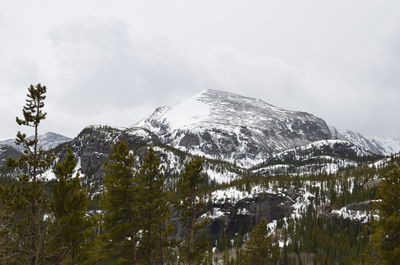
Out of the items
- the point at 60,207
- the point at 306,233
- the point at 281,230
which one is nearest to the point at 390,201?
the point at 60,207

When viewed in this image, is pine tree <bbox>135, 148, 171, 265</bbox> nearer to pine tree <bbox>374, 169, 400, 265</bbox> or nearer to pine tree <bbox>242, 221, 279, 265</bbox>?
pine tree <bbox>374, 169, 400, 265</bbox>

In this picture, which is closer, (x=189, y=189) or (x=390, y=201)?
(x=390, y=201)

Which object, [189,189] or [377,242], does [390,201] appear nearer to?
[377,242]

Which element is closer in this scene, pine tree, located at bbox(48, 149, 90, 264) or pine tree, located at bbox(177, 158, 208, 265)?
pine tree, located at bbox(48, 149, 90, 264)

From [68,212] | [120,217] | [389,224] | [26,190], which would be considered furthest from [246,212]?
[26,190]

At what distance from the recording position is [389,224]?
27.1 metres

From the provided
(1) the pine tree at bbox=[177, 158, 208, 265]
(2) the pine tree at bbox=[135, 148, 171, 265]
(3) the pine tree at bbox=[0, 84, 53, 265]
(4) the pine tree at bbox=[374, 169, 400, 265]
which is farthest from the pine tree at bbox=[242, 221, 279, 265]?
(3) the pine tree at bbox=[0, 84, 53, 265]

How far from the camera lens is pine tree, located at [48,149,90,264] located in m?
26.0

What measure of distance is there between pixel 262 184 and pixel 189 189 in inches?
6702

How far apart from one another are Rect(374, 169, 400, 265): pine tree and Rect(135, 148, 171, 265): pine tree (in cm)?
1725

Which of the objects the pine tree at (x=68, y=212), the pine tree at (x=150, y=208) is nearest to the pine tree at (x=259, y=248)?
the pine tree at (x=150, y=208)

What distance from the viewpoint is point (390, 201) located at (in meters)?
28.2

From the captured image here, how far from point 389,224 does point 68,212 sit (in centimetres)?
2359

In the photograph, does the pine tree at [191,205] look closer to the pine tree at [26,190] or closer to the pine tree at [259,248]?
the pine tree at [26,190]
